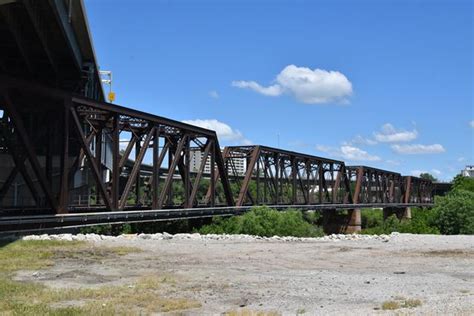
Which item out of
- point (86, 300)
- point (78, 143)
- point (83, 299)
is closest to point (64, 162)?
point (78, 143)

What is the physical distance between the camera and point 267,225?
136 feet

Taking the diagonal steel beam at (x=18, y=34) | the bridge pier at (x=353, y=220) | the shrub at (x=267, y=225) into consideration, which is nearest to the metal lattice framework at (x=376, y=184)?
the bridge pier at (x=353, y=220)

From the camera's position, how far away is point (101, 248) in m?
22.4

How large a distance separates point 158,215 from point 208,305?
94.9ft

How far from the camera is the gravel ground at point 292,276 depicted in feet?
37.4

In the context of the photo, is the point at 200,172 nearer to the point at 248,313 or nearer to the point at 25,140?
the point at 25,140

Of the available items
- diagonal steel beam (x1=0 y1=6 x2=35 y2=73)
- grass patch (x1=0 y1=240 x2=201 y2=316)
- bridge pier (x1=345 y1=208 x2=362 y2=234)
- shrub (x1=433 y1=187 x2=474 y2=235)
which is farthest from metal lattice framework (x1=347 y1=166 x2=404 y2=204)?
grass patch (x1=0 y1=240 x2=201 y2=316)

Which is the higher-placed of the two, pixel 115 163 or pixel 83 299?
pixel 115 163

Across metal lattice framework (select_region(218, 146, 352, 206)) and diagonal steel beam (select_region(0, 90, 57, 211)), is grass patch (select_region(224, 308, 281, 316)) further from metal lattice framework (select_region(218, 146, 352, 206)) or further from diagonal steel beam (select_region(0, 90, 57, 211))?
metal lattice framework (select_region(218, 146, 352, 206))

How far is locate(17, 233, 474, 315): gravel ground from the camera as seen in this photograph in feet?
37.4

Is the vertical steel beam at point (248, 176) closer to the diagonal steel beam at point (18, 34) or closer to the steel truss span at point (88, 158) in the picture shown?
the steel truss span at point (88, 158)

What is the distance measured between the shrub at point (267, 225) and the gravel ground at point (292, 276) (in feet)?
49.8

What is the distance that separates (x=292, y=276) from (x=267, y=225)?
2557 cm

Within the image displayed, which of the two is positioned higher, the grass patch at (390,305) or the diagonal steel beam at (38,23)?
the diagonal steel beam at (38,23)
